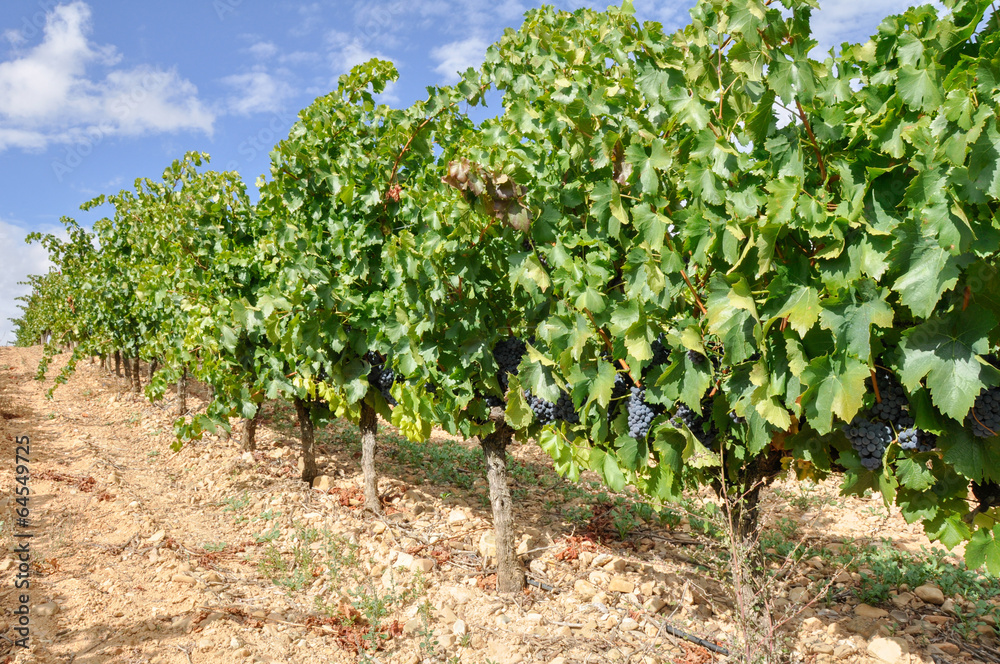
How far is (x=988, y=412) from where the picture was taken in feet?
7.37

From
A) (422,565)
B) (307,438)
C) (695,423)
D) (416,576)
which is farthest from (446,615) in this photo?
(307,438)

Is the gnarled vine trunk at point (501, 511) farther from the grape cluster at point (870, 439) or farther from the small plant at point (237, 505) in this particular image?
the small plant at point (237, 505)

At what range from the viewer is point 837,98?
230cm

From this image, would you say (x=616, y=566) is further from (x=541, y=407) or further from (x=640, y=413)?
(x=640, y=413)

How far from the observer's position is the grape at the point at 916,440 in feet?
7.89

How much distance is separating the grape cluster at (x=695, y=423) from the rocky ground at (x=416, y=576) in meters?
0.64

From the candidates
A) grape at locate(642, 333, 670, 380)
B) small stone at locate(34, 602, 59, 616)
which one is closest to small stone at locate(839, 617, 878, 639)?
grape at locate(642, 333, 670, 380)

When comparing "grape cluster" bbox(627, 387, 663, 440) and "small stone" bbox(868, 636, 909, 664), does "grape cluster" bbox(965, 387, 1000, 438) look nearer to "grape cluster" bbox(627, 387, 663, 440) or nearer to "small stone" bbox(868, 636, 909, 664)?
"grape cluster" bbox(627, 387, 663, 440)


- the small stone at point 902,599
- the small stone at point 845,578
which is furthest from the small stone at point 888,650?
the small stone at point 845,578

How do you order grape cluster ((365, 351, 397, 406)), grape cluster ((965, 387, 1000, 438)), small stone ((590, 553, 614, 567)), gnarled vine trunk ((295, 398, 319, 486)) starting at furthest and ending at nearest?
gnarled vine trunk ((295, 398, 319, 486)) → grape cluster ((365, 351, 397, 406)) → small stone ((590, 553, 614, 567)) → grape cluster ((965, 387, 1000, 438))

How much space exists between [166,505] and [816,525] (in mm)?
6594

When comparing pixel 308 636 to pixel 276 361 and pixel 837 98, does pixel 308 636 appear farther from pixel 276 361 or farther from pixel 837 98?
pixel 837 98

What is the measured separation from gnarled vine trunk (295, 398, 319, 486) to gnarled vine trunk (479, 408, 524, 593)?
8.58 feet

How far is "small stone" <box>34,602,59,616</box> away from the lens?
3.61 m
